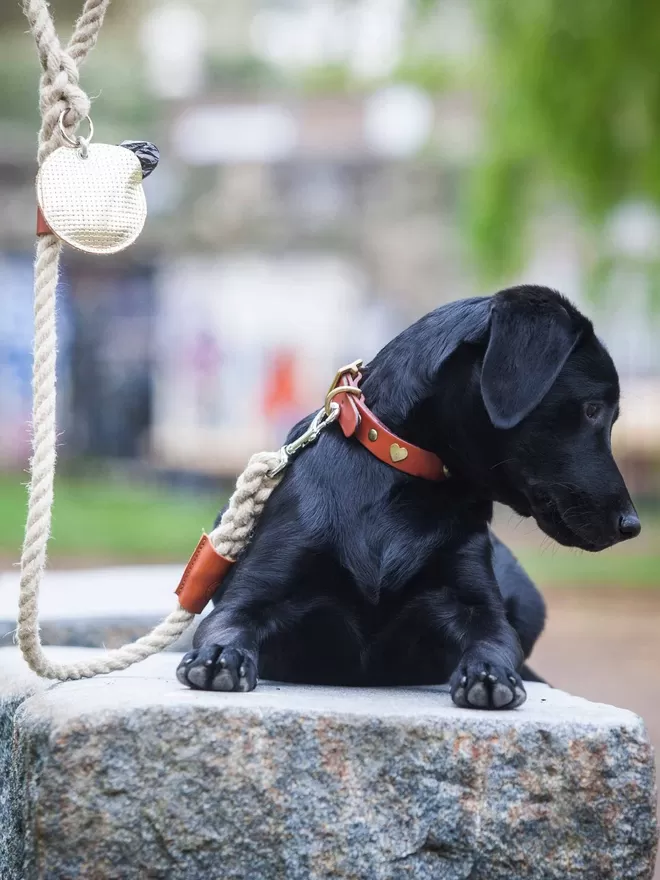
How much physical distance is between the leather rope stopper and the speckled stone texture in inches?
16.6

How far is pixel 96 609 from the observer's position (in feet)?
12.5

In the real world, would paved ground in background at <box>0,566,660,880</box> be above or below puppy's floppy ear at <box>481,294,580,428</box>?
below

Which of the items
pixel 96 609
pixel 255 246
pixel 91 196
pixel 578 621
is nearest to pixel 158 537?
pixel 578 621

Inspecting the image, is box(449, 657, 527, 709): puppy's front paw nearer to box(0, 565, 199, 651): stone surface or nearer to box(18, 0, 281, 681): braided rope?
box(18, 0, 281, 681): braided rope

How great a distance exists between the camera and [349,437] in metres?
2.62

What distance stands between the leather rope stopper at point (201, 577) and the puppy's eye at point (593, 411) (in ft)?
2.79

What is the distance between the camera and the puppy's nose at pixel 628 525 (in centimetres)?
254

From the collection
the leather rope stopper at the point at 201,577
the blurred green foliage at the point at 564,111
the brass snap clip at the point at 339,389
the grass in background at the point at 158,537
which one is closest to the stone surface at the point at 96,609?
the leather rope stopper at the point at 201,577

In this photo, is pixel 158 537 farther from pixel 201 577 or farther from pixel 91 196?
pixel 91 196

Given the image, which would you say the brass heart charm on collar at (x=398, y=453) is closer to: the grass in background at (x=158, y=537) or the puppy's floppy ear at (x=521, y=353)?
the puppy's floppy ear at (x=521, y=353)

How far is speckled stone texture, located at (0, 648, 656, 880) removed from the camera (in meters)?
2.10

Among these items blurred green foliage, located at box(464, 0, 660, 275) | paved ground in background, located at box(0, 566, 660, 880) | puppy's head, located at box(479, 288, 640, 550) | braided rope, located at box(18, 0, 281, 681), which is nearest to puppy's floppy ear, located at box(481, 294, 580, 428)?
puppy's head, located at box(479, 288, 640, 550)

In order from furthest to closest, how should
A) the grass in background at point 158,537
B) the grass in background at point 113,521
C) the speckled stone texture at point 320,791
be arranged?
the grass in background at point 113,521, the grass in background at point 158,537, the speckled stone texture at point 320,791

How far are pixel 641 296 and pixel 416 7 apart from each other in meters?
4.26
